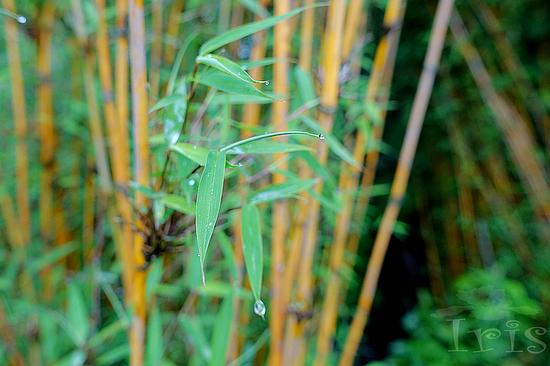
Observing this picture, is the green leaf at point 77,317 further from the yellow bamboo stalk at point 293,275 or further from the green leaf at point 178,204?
the green leaf at point 178,204

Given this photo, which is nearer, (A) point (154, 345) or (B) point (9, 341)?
(A) point (154, 345)

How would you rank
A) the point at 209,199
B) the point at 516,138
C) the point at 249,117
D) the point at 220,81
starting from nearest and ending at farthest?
the point at 209,199 → the point at 220,81 → the point at 249,117 → the point at 516,138

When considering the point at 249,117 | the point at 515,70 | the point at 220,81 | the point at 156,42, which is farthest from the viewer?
the point at 515,70

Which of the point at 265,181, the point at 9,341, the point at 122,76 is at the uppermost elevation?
the point at 122,76

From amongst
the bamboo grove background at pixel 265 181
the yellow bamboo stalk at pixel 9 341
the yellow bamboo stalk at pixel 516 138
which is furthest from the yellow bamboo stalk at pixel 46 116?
the yellow bamboo stalk at pixel 516 138

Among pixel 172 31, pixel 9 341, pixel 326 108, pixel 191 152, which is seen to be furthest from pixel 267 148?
pixel 9 341

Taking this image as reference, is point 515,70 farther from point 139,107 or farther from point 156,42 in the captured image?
point 139,107

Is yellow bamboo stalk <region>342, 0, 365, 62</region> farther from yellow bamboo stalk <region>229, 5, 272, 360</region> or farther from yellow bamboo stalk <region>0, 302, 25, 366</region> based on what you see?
yellow bamboo stalk <region>0, 302, 25, 366</region>
